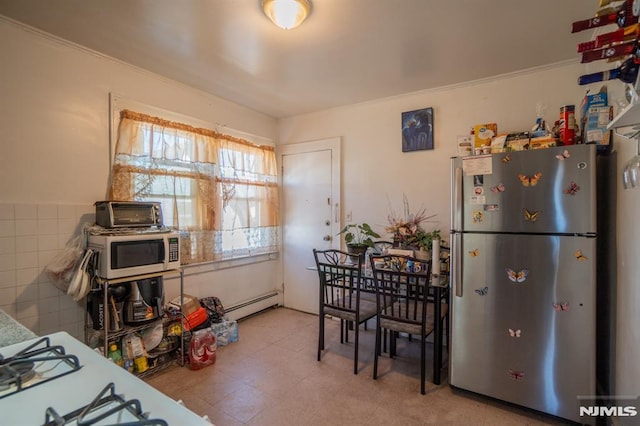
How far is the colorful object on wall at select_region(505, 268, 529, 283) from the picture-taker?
6.38 ft

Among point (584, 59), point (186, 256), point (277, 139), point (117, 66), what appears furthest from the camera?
point (277, 139)

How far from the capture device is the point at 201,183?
10.2ft

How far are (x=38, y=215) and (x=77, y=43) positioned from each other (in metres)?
1.31

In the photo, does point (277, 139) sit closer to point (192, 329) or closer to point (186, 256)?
point (186, 256)

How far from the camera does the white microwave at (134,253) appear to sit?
208 cm

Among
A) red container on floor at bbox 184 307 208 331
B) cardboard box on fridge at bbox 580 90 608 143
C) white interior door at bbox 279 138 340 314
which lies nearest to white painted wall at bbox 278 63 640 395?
cardboard box on fridge at bbox 580 90 608 143

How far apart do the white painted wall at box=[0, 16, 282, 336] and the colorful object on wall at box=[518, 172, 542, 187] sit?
121 inches

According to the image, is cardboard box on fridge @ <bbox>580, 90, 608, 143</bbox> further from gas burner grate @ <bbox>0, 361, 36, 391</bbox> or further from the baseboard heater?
the baseboard heater

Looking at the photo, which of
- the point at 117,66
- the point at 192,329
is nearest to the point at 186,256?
the point at 192,329

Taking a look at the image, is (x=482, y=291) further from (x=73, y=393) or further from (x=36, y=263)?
(x=36, y=263)

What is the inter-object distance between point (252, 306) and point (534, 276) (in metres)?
2.95

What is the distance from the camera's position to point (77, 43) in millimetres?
2289

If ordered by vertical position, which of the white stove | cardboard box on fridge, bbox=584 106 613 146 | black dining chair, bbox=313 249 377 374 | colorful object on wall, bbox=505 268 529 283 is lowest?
black dining chair, bbox=313 249 377 374

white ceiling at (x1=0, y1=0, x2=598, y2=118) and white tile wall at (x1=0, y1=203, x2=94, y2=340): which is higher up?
→ white ceiling at (x1=0, y1=0, x2=598, y2=118)
